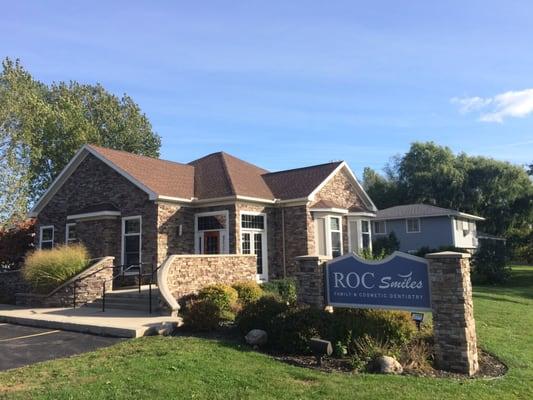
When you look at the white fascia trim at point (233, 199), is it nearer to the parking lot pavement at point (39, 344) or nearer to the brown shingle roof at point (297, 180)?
the brown shingle roof at point (297, 180)

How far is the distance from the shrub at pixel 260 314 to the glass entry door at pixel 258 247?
9.49 meters

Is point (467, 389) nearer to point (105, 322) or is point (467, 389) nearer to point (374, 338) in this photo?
point (374, 338)

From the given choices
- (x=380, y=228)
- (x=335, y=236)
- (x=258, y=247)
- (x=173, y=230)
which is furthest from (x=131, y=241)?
(x=380, y=228)

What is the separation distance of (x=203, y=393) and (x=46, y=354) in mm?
4419

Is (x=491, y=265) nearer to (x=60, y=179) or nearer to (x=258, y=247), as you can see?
(x=258, y=247)

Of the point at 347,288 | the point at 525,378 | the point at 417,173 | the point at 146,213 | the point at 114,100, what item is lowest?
the point at 525,378

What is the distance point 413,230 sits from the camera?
40.2 meters

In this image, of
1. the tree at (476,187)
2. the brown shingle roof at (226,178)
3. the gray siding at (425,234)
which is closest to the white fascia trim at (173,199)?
the brown shingle roof at (226,178)

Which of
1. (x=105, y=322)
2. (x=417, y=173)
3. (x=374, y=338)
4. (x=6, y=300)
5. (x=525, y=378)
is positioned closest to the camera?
(x=525, y=378)

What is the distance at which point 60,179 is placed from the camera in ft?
76.9

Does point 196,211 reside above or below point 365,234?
above

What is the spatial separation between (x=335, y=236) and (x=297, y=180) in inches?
129

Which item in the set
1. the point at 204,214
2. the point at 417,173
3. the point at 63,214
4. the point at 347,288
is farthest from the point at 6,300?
the point at 417,173

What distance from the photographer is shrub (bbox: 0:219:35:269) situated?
80.0 feet
